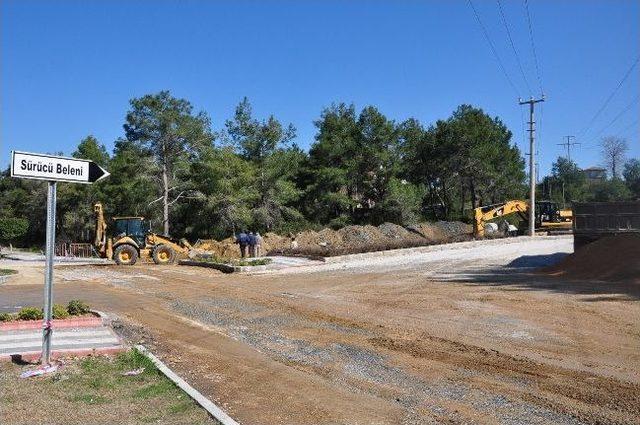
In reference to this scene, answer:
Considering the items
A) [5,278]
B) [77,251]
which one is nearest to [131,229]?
[5,278]

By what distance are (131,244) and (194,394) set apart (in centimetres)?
2558

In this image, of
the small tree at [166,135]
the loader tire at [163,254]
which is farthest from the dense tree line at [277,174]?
the loader tire at [163,254]

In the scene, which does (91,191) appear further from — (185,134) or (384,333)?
(384,333)

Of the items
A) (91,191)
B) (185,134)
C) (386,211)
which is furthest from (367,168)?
(91,191)

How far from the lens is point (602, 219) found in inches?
959

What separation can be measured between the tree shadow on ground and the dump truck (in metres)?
1.68

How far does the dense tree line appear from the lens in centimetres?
4519

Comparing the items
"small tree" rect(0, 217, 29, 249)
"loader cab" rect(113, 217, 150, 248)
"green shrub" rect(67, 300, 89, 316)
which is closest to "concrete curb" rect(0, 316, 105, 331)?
"green shrub" rect(67, 300, 89, 316)

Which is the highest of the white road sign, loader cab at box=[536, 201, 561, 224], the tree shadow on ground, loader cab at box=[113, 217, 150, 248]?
loader cab at box=[536, 201, 561, 224]

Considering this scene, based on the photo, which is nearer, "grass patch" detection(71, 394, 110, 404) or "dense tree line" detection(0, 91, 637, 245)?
"grass patch" detection(71, 394, 110, 404)

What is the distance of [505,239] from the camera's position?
38562 millimetres

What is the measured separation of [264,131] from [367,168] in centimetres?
930

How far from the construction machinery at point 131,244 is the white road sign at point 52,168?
23294 mm

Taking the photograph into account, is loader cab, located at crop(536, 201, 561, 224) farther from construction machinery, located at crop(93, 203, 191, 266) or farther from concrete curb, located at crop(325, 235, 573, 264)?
construction machinery, located at crop(93, 203, 191, 266)
